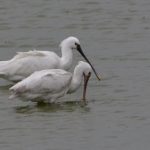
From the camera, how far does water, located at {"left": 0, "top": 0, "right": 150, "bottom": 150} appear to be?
1239 centimetres

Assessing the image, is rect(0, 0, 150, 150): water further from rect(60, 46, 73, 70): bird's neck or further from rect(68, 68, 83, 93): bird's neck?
rect(60, 46, 73, 70): bird's neck

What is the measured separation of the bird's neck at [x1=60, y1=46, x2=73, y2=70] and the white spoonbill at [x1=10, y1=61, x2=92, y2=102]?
5.42ft

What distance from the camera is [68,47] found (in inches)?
662

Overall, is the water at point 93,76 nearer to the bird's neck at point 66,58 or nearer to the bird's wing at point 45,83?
the bird's wing at point 45,83

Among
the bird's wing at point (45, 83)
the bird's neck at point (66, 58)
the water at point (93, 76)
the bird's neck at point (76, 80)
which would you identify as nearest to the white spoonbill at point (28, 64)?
the bird's neck at point (66, 58)

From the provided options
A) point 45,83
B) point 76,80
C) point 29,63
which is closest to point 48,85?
point 45,83

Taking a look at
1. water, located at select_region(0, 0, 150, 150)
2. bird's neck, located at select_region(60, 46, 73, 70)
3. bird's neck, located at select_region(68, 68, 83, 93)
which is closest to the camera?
water, located at select_region(0, 0, 150, 150)

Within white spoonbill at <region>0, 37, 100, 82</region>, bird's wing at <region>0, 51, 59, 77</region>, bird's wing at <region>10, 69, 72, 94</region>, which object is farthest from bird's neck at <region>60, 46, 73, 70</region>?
bird's wing at <region>10, 69, 72, 94</region>

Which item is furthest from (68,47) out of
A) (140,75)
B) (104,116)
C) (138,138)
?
(138,138)

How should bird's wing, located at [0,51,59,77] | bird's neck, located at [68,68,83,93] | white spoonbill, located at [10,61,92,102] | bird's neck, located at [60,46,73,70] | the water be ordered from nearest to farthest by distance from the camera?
the water < white spoonbill, located at [10,61,92,102] < bird's neck, located at [68,68,83,93] < bird's wing, located at [0,51,59,77] < bird's neck, located at [60,46,73,70]

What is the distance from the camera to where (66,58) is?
16703mm

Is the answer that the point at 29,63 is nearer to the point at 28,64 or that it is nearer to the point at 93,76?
the point at 28,64

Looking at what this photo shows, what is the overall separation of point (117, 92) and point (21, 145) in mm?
3413

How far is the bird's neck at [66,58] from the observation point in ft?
54.7
